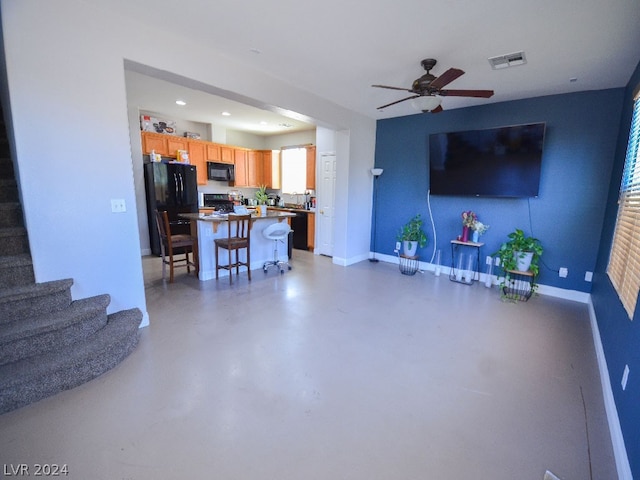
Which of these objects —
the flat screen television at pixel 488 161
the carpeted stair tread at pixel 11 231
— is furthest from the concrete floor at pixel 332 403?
the flat screen television at pixel 488 161

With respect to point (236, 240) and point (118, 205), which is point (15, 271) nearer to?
point (118, 205)

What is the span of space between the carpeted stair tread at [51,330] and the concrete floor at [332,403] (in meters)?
0.41

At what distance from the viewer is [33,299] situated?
2127mm

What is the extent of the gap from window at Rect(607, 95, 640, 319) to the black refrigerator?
592cm

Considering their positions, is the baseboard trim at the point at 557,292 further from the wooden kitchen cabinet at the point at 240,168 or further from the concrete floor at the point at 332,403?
the wooden kitchen cabinet at the point at 240,168

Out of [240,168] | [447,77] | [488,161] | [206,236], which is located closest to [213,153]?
[240,168]

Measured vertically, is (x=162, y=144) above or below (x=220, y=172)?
above

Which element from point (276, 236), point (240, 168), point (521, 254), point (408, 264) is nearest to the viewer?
point (521, 254)

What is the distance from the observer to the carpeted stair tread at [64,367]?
175cm

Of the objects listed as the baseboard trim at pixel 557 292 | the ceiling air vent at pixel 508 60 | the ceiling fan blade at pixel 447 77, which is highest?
the ceiling air vent at pixel 508 60

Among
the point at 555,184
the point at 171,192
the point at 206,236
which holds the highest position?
the point at 555,184

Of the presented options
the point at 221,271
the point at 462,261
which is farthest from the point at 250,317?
the point at 462,261

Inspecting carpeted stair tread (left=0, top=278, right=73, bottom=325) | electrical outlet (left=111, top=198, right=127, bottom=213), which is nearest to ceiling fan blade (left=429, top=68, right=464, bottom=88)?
electrical outlet (left=111, top=198, right=127, bottom=213)

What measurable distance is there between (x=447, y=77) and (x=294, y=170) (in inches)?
189
